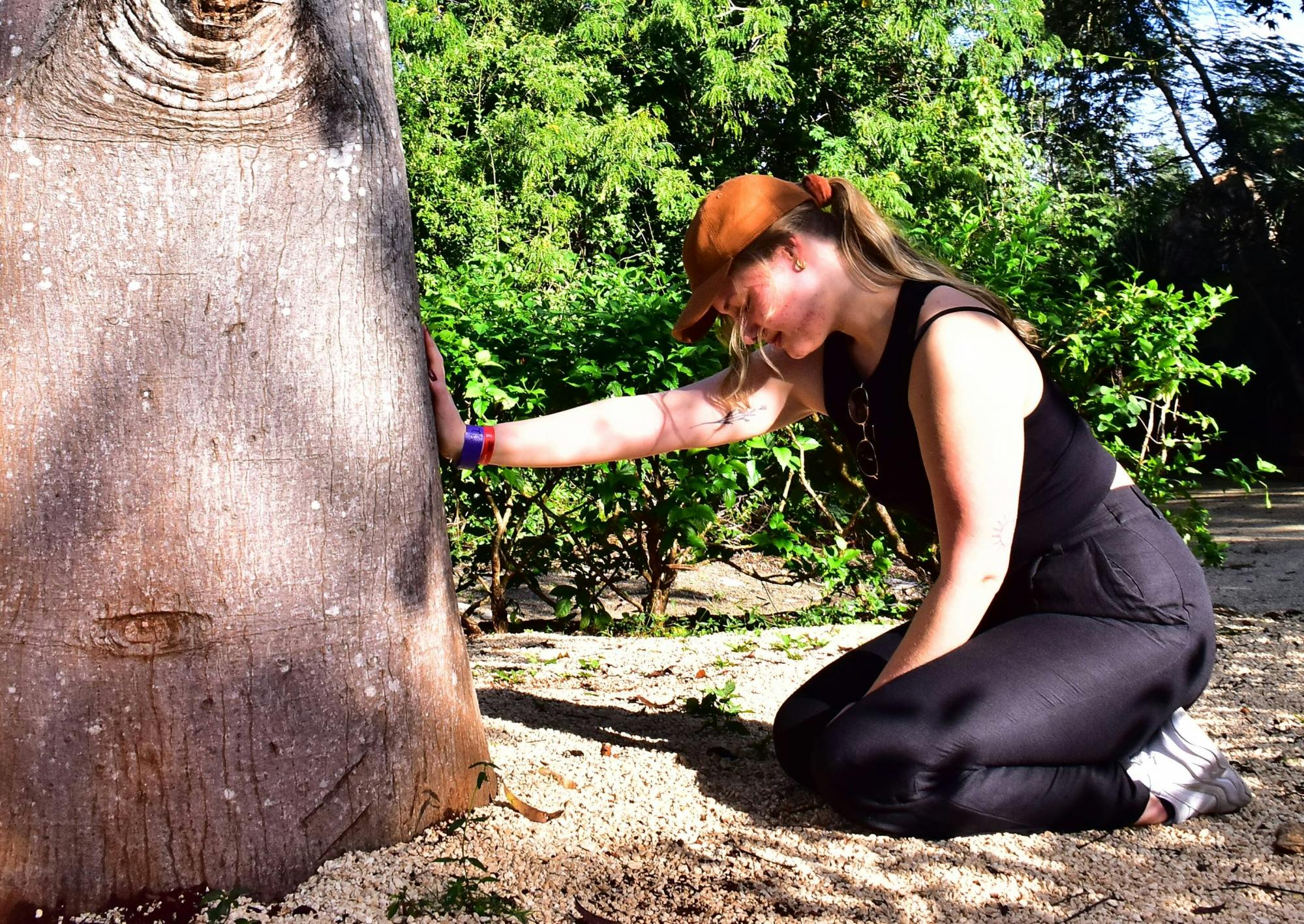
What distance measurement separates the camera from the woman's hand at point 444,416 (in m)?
2.46

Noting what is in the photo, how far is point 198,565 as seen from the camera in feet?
6.11

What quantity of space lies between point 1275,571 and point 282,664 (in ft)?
22.3

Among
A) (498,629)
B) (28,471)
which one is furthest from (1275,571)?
(28,471)

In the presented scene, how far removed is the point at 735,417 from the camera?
3000 mm

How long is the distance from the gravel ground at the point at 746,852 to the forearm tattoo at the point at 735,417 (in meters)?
0.83

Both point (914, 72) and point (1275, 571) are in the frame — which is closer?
point (1275, 571)

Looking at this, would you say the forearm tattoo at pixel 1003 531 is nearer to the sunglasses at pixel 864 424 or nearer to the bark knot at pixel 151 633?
the sunglasses at pixel 864 424

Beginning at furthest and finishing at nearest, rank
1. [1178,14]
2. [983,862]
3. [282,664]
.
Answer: [1178,14]
[983,862]
[282,664]

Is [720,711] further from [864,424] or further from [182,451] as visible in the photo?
[182,451]

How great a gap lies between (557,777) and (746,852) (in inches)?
19.6

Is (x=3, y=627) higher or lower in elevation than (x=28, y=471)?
lower

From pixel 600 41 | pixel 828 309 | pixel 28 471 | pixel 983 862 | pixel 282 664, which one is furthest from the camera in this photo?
pixel 600 41

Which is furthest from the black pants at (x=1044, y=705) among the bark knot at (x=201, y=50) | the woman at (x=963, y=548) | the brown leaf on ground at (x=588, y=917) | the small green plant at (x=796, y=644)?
the bark knot at (x=201, y=50)

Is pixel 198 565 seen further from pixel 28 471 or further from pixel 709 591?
pixel 709 591
